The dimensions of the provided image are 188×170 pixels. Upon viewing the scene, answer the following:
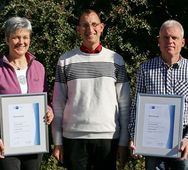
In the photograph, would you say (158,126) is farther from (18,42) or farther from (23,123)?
(18,42)

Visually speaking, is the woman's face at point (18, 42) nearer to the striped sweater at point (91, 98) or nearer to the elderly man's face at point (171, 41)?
the striped sweater at point (91, 98)

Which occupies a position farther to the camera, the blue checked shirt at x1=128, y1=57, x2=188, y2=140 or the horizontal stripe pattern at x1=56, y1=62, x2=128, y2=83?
the horizontal stripe pattern at x1=56, y1=62, x2=128, y2=83

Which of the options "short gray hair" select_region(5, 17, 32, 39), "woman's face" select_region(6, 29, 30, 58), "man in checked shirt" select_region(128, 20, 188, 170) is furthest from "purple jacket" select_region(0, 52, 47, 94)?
"man in checked shirt" select_region(128, 20, 188, 170)

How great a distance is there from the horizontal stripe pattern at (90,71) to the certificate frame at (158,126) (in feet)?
1.20

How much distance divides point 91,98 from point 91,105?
0.20 feet

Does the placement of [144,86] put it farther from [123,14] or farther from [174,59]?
[123,14]

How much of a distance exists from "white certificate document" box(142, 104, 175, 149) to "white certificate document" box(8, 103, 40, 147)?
913 millimetres

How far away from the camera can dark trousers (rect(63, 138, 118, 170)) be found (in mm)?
4449

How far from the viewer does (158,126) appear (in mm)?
4281

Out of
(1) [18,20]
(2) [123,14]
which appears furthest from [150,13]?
(1) [18,20]

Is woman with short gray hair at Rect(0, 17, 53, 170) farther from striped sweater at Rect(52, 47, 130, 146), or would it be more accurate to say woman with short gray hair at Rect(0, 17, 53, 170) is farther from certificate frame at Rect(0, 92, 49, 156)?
striped sweater at Rect(52, 47, 130, 146)

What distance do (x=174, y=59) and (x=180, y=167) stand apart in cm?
88

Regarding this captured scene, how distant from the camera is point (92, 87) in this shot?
173 inches

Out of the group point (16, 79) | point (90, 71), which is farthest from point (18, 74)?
point (90, 71)
